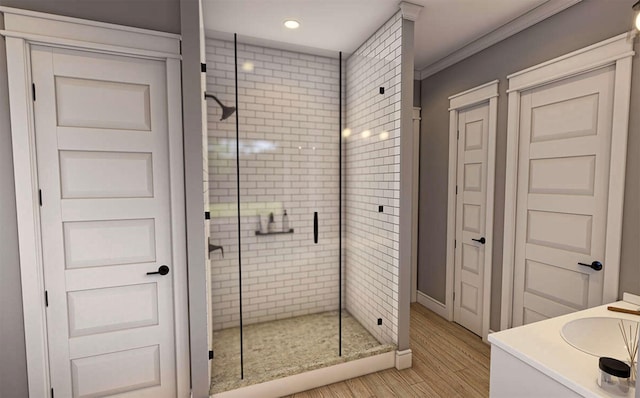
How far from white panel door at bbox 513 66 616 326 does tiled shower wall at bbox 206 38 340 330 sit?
170cm

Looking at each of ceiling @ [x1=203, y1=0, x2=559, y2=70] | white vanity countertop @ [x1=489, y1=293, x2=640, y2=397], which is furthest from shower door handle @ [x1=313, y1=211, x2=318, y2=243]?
white vanity countertop @ [x1=489, y1=293, x2=640, y2=397]

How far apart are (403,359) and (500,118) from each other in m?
2.23

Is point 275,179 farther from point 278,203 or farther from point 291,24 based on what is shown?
point 291,24

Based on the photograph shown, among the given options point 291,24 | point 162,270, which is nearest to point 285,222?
point 162,270

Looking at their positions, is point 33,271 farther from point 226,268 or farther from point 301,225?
point 301,225

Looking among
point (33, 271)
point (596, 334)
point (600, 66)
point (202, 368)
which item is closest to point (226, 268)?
point (202, 368)

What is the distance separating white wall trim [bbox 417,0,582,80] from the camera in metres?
2.14

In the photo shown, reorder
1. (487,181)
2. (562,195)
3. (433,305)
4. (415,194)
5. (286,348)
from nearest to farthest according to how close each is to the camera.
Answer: (562,195), (286,348), (487,181), (433,305), (415,194)

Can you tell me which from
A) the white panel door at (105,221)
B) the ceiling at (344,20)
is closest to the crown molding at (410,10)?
the ceiling at (344,20)

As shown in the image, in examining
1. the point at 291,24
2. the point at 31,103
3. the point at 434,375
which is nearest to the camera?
the point at 31,103

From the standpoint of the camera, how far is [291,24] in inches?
98.2

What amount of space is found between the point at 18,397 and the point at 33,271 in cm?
72

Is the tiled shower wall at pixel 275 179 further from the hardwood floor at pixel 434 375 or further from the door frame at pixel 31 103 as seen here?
the hardwood floor at pixel 434 375

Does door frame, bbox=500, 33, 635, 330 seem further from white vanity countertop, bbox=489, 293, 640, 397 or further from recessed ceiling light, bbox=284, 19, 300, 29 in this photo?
recessed ceiling light, bbox=284, 19, 300, 29
